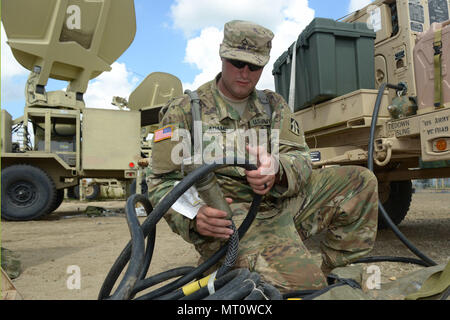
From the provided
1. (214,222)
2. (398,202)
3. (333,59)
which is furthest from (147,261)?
(398,202)

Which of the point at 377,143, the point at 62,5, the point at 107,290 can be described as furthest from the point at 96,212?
the point at 107,290

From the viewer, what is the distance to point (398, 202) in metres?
4.11

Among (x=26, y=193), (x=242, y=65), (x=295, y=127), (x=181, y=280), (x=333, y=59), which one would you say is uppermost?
(x=333, y=59)

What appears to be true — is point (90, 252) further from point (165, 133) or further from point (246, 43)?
point (246, 43)

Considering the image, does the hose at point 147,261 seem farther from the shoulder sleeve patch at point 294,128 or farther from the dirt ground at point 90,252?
the dirt ground at point 90,252

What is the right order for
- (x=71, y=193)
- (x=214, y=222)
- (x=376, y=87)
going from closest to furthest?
(x=214, y=222)
(x=376, y=87)
(x=71, y=193)

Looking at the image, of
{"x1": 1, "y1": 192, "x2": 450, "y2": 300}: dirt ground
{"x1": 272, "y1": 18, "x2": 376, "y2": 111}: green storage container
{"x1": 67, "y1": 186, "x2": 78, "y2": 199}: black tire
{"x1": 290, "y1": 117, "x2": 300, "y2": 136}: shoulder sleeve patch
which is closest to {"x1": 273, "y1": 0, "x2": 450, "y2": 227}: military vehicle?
{"x1": 272, "y1": 18, "x2": 376, "y2": 111}: green storage container

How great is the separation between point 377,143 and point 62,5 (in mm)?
5973

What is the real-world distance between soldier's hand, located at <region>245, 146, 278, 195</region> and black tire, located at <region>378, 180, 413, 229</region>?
128 inches

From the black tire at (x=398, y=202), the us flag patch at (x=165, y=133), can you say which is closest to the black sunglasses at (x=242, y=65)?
the us flag patch at (x=165, y=133)

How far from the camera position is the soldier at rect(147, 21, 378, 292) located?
1.49m

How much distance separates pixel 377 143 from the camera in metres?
2.72

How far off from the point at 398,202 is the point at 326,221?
2822 millimetres

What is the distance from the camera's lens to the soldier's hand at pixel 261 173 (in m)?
1.27
